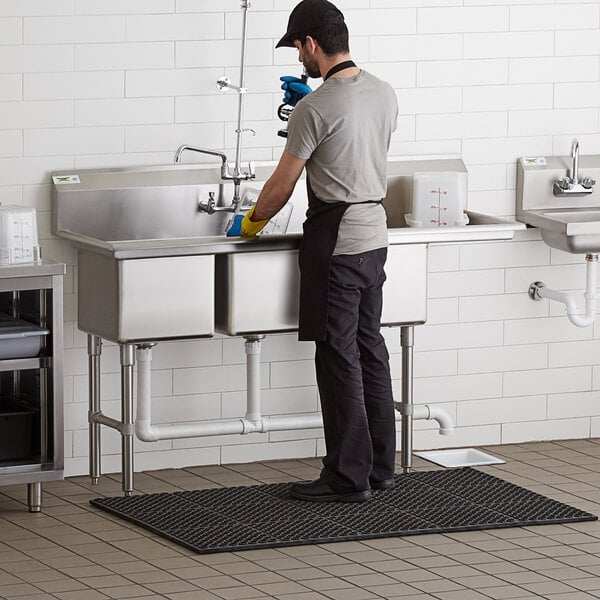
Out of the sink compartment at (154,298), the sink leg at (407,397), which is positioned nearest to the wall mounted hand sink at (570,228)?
the sink leg at (407,397)

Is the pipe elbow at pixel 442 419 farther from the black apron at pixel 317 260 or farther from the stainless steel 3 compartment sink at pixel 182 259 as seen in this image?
the black apron at pixel 317 260

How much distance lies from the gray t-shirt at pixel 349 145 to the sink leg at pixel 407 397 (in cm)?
72

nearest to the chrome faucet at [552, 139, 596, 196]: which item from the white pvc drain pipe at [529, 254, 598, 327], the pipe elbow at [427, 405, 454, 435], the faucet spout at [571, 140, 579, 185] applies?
the faucet spout at [571, 140, 579, 185]

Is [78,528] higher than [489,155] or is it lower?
lower

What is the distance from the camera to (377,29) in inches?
242

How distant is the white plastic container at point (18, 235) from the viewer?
17.4 ft

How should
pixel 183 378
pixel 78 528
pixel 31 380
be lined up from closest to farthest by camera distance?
pixel 78 528, pixel 31 380, pixel 183 378

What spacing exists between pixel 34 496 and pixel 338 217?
1.46 metres

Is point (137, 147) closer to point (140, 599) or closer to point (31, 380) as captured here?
point (31, 380)

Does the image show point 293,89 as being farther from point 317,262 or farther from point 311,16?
point 317,262

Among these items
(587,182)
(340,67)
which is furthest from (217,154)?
(587,182)

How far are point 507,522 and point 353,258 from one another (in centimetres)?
106

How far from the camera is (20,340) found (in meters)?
5.30

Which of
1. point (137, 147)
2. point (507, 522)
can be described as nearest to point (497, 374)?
point (507, 522)
